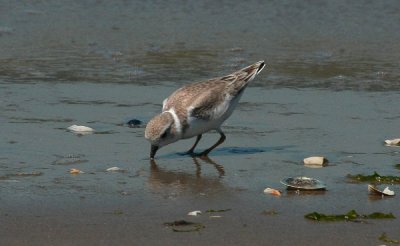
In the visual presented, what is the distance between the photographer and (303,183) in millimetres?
6996

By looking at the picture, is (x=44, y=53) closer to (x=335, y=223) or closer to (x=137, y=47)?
(x=137, y=47)

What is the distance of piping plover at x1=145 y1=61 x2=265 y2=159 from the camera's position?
8.05 metres

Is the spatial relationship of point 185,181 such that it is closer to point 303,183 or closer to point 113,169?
point 113,169

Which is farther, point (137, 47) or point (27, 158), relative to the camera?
point (137, 47)

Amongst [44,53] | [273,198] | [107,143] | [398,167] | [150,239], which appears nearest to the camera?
[150,239]

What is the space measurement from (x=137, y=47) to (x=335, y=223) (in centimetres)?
720

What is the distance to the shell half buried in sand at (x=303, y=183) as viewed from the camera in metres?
6.95

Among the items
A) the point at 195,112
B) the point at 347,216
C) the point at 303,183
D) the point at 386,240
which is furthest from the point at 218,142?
the point at 386,240

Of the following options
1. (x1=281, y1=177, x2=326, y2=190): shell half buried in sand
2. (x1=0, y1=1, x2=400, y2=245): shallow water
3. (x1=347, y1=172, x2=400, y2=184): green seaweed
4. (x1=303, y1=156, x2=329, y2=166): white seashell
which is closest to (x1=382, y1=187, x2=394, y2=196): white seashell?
(x1=0, y1=1, x2=400, y2=245): shallow water

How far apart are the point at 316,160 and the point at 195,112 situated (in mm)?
1176

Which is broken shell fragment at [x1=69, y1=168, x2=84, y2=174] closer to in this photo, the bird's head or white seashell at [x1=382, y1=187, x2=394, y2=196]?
the bird's head

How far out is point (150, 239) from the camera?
5785 millimetres

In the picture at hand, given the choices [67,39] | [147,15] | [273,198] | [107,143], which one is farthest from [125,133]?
[147,15]

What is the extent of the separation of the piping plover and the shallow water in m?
0.19
